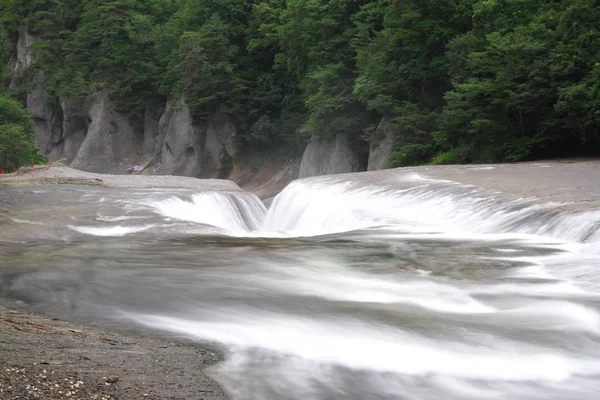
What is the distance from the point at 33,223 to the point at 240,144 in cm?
3612

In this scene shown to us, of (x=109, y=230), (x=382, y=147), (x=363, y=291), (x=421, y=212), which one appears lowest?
(x=363, y=291)

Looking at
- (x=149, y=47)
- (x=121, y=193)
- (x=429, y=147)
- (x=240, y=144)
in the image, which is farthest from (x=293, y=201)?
(x=149, y=47)

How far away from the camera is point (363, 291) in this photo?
782cm

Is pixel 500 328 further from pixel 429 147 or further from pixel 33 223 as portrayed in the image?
pixel 429 147

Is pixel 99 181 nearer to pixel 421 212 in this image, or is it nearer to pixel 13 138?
pixel 421 212

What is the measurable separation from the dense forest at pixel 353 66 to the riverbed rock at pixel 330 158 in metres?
0.71

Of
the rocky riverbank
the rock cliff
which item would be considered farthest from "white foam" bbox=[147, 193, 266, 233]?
the rock cliff

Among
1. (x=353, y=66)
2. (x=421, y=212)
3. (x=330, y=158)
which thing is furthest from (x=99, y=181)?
(x=353, y=66)

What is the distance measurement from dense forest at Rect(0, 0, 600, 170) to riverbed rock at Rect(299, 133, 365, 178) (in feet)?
2.34

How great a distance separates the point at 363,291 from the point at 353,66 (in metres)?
31.8

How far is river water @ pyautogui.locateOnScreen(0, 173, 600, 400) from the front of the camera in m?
5.13

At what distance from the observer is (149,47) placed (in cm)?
5741

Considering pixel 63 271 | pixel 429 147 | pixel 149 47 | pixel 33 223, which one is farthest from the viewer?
pixel 149 47

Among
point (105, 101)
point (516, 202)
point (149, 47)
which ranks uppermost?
point (149, 47)
